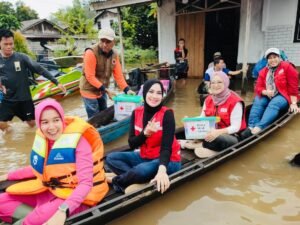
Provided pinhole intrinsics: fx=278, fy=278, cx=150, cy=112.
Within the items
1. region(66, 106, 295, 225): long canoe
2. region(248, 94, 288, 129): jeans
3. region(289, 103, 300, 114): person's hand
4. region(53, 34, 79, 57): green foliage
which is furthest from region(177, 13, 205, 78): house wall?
region(53, 34, 79, 57): green foliage

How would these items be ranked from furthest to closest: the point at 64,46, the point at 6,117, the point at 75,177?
the point at 64,46 → the point at 6,117 → the point at 75,177

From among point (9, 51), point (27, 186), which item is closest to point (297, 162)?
point (27, 186)

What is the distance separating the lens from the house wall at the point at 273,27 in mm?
8859

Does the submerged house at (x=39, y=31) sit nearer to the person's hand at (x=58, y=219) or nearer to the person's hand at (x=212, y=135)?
the person's hand at (x=212, y=135)

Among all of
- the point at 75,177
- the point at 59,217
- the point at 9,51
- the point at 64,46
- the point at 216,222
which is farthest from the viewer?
the point at 64,46

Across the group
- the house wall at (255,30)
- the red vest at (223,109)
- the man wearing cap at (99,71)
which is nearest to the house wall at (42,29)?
the house wall at (255,30)

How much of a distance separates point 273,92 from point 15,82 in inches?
186

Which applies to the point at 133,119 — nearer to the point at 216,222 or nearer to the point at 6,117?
the point at 216,222

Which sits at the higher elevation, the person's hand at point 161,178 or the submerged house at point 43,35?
the submerged house at point 43,35

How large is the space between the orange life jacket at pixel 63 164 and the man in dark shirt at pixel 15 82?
9.04 ft

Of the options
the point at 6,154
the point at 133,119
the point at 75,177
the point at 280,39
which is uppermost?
the point at 280,39

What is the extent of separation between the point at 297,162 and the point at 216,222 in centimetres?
189

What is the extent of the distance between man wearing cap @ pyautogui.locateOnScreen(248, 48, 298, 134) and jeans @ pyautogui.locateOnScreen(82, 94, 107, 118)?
2.76 meters

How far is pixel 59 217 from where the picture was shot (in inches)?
85.3
